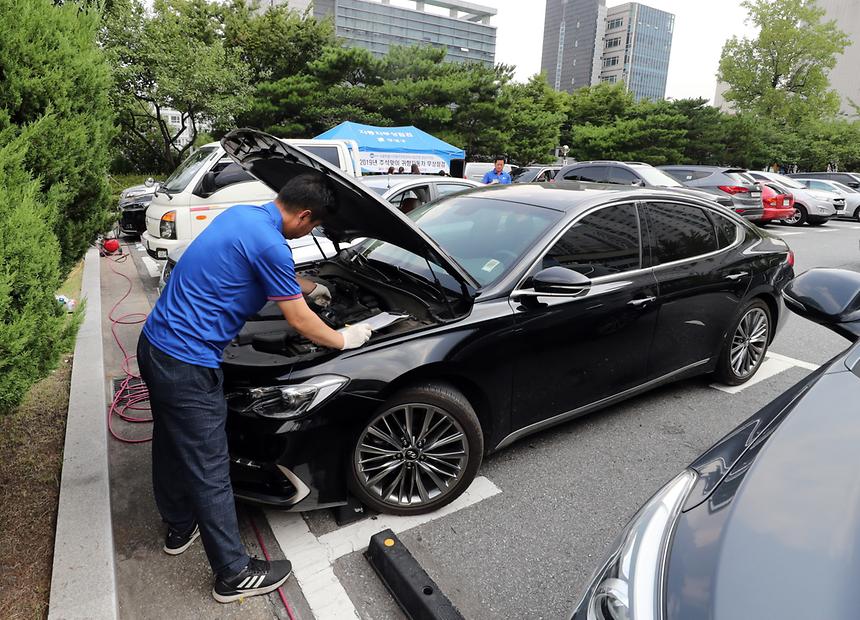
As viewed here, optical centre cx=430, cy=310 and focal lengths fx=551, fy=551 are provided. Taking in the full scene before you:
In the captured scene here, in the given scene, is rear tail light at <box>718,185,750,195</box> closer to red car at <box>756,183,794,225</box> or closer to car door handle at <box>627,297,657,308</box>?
red car at <box>756,183,794,225</box>

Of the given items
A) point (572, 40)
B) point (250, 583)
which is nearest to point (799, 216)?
point (250, 583)

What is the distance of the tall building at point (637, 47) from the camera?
444 feet

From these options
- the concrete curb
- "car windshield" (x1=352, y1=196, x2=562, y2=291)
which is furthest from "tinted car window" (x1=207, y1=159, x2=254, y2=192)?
"car windshield" (x1=352, y1=196, x2=562, y2=291)

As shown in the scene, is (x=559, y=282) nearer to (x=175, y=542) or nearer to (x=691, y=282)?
(x=691, y=282)

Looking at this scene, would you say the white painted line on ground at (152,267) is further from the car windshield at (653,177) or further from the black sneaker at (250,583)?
the car windshield at (653,177)

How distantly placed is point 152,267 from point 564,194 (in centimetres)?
743

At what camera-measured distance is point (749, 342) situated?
4.41 meters

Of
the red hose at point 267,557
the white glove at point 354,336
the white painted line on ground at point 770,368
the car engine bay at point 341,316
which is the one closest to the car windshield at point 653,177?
the white painted line on ground at point 770,368

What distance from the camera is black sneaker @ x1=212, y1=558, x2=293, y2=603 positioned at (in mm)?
2304

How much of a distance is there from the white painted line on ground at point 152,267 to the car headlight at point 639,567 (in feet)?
27.0

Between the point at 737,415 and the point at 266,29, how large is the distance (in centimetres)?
2838

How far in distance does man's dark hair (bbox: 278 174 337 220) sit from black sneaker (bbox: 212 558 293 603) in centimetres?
152

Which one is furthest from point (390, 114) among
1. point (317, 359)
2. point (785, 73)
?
point (785, 73)

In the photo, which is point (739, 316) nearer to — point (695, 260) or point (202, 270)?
point (695, 260)
